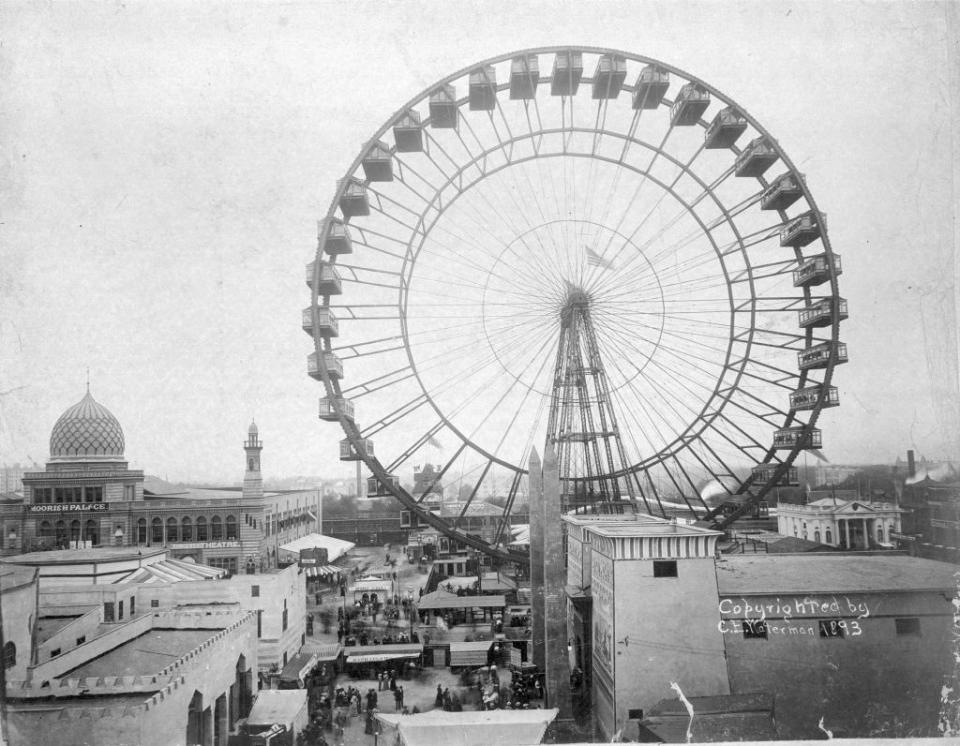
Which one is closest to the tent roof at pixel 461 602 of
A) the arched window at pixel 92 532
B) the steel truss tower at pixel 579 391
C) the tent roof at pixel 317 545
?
the steel truss tower at pixel 579 391

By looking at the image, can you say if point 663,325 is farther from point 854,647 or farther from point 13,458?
point 13,458

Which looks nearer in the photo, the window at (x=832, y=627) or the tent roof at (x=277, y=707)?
the window at (x=832, y=627)

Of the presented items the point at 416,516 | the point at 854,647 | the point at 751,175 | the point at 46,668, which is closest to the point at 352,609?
the point at 416,516

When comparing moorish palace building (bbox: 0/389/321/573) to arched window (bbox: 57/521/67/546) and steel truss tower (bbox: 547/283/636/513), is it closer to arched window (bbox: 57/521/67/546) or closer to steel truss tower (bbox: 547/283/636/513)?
arched window (bbox: 57/521/67/546)

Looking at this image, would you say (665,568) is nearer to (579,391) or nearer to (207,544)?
(579,391)

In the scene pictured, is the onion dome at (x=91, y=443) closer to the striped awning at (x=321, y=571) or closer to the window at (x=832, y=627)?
the striped awning at (x=321, y=571)
